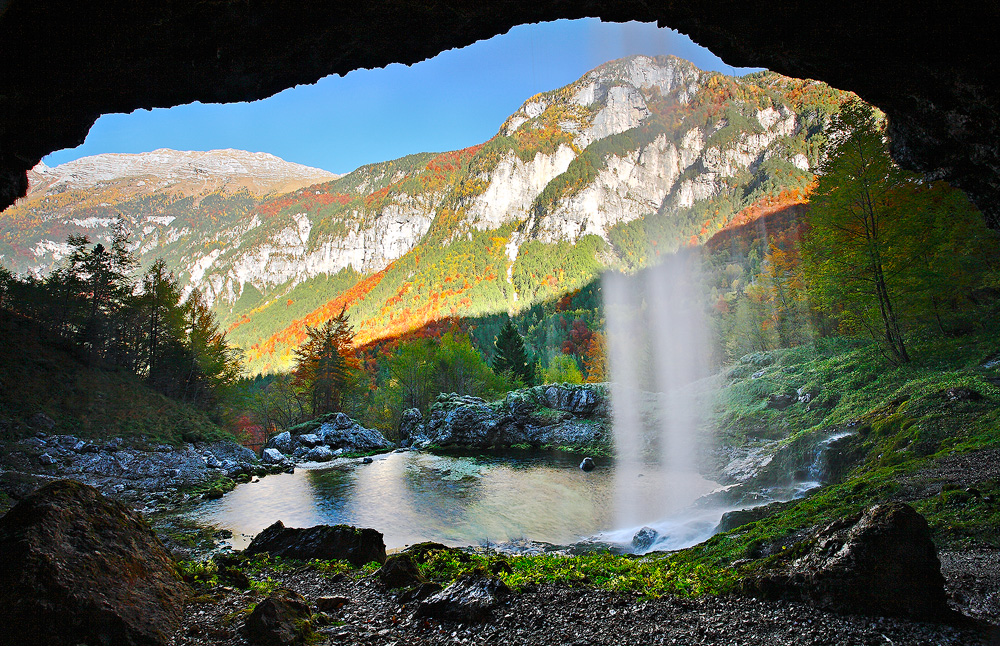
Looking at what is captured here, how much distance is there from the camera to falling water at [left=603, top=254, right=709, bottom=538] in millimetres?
19850

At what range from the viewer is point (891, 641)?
165 inches

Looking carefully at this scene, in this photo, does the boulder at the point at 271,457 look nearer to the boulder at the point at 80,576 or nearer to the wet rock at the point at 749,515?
the boulder at the point at 80,576

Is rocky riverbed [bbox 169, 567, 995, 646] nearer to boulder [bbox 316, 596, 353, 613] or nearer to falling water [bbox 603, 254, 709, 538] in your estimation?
boulder [bbox 316, 596, 353, 613]

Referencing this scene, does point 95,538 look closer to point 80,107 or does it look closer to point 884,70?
point 80,107

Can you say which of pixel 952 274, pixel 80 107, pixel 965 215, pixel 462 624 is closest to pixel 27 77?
pixel 80 107

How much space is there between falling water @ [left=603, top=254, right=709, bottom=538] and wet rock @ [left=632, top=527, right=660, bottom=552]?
5.49ft

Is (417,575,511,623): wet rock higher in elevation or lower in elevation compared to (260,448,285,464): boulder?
higher

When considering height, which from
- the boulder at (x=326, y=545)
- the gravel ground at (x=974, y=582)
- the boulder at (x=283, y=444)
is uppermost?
Answer: the gravel ground at (x=974, y=582)

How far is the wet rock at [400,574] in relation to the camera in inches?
293

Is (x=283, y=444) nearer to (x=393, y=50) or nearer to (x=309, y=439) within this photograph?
(x=309, y=439)

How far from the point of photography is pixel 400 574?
7551 mm

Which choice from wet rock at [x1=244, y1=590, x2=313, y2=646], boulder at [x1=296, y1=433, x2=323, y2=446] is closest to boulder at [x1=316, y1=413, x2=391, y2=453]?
boulder at [x1=296, y1=433, x2=323, y2=446]

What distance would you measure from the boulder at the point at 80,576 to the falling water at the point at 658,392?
46.5ft

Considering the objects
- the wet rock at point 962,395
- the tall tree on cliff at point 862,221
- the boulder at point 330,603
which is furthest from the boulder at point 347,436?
the wet rock at point 962,395
